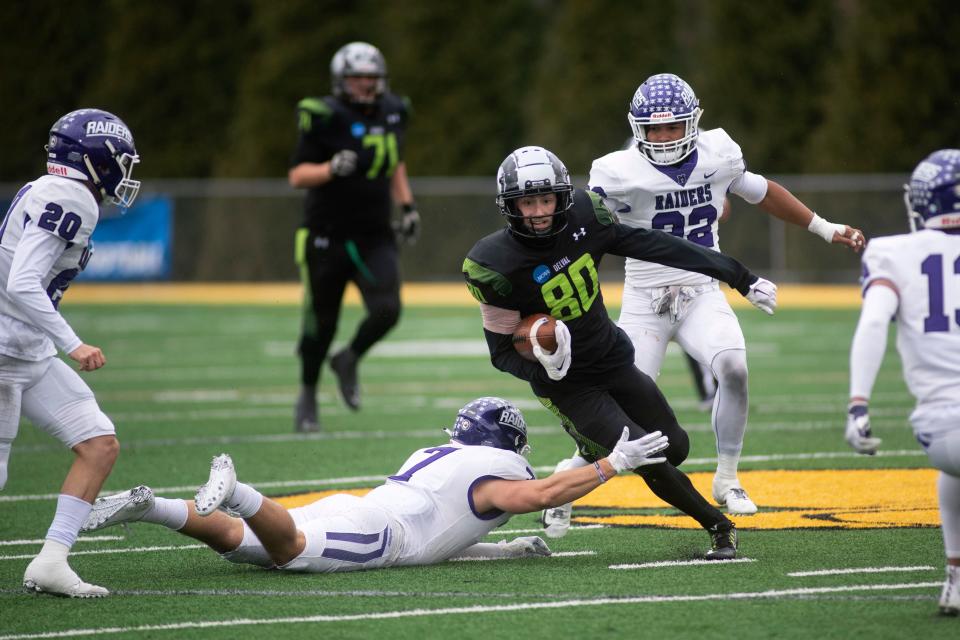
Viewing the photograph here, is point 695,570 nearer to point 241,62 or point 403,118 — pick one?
point 403,118

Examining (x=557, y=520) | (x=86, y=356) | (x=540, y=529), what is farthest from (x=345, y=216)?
(x=86, y=356)

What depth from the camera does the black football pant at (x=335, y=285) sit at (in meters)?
10.0

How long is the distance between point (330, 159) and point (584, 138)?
17559 mm

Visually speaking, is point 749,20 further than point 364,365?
Yes

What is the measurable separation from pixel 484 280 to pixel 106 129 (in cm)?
161

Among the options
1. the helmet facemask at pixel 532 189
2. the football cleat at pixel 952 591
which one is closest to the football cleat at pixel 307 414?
the helmet facemask at pixel 532 189

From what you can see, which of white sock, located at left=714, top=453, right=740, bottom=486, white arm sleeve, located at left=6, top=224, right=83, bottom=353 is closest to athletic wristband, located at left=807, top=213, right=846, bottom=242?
white sock, located at left=714, top=453, right=740, bottom=486

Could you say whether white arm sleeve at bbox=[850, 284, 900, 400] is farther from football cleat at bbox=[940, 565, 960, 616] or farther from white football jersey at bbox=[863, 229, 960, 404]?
football cleat at bbox=[940, 565, 960, 616]

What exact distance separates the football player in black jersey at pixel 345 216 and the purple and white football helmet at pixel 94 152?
422 centimetres

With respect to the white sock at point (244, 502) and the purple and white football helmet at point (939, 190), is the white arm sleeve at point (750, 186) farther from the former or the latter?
the white sock at point (244, 502)

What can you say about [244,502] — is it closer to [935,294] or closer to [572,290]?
[572,290]

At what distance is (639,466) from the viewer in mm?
5387

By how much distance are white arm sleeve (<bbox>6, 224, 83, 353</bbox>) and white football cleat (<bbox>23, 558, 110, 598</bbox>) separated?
30.8 inches

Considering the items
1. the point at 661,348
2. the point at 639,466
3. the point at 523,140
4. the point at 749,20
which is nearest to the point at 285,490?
the point at 661,348
